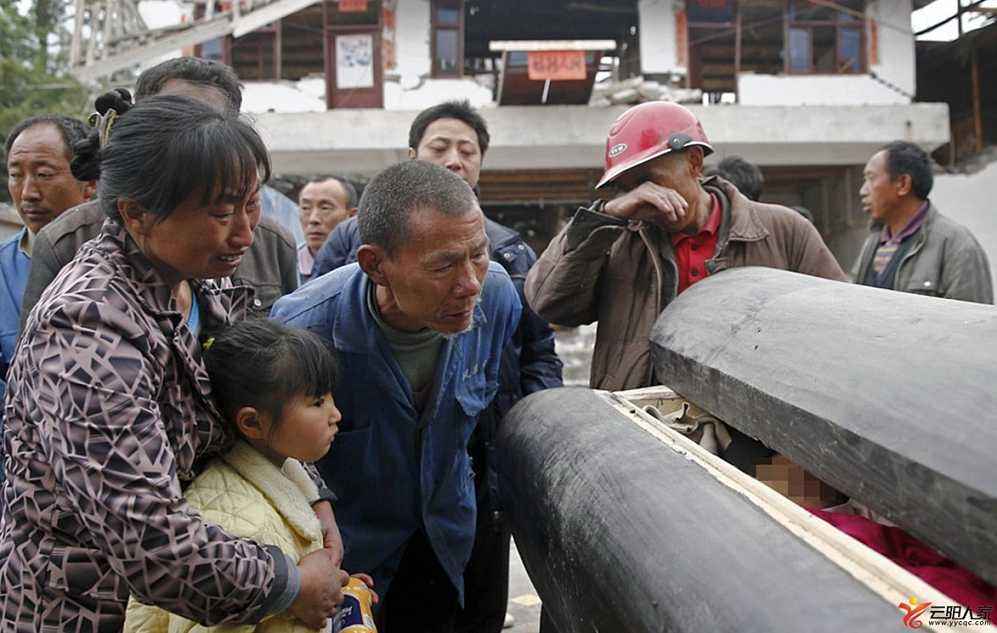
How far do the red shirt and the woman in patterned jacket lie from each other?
135 cm

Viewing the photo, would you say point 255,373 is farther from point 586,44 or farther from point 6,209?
point 586,44

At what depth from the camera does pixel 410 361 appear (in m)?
2.10

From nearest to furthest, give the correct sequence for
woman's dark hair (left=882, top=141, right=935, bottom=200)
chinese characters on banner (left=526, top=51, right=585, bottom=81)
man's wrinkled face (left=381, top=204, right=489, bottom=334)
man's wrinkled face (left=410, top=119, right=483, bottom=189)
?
man's wrinkled face (left=381, top=204, right=489, bottom=334) → man's wrinkled face (left=410, top=119, right=483, bottom=189) → woman's dark hair (left=882, top=141, right=935, bottom=200) → chinese characters on banner (left=526, top=51, right=585, bottom=81)

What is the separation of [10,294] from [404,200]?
1.54 m

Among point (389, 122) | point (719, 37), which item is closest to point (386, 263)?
point (389, 122)

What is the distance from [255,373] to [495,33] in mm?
13390

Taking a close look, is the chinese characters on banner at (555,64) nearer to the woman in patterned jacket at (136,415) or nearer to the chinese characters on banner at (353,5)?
the chinese characters on banner at (353,5)

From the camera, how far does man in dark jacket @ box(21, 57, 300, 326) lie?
2.08 meters

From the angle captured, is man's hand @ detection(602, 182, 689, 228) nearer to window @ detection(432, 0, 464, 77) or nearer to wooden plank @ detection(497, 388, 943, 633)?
wooden plank @ detection(497, 388, 943, 633)

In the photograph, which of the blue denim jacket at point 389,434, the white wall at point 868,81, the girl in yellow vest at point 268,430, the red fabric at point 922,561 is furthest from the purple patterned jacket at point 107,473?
the white wall at point 868,81

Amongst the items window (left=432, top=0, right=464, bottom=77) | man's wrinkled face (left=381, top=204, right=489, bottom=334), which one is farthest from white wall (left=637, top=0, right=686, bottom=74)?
man's wrinkled face (left=381, top=204, right=489, bottom=334)

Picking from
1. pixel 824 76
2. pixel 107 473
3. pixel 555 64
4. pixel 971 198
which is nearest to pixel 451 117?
pixel 107 473

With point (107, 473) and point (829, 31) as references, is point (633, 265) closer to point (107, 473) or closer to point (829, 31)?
point (107, 473)

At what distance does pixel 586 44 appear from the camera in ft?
32.7
